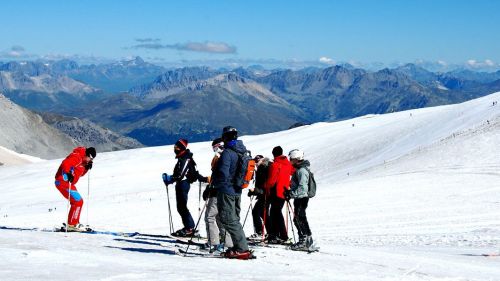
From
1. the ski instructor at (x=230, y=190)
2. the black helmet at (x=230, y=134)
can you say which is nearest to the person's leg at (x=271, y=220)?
the ski instructor at (x=230, y=190)

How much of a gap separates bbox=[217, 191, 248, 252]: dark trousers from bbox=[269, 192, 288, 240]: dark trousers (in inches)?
118

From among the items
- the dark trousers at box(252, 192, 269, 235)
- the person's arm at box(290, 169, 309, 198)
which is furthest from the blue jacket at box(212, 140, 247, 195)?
the dark trousers at box(252, 192, 269, 235)

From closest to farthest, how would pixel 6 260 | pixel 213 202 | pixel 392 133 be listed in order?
pixel 6 260, pixel 213 202, pixel 392 133

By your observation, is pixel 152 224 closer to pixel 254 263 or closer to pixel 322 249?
pixel 322 249

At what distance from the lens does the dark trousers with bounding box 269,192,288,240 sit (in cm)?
1392

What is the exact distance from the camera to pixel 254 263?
35.4ft

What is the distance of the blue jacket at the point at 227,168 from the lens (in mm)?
10594

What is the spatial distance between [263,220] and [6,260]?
6653 millimetres

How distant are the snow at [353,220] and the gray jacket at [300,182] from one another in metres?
1.36

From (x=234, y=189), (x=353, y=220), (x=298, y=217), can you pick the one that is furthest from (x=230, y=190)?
(x=353, y=220)

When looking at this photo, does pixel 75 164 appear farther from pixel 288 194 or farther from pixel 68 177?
pixel 288 194

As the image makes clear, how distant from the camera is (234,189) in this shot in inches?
427

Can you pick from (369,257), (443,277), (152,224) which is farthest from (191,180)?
(152,224)

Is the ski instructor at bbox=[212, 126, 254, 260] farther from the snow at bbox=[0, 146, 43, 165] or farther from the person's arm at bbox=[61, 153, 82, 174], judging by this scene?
the snow at bbox=[0, 146, 43, 165]
